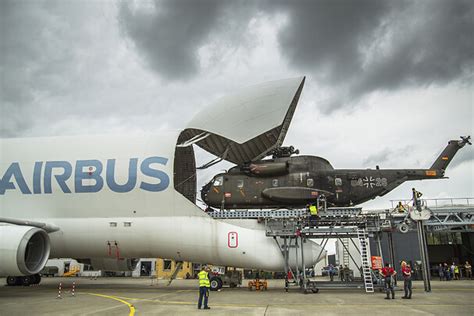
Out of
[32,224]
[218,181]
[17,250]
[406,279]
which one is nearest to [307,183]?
[218,181]

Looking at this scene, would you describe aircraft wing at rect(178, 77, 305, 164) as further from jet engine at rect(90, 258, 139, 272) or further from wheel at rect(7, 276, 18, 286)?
wheel at rect(7, 276, 18, 286)

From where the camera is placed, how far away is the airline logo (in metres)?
19.2

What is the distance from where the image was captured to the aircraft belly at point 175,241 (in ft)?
60.1

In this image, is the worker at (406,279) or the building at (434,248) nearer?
the worker at (406,279)

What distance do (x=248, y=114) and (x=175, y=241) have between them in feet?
22.9

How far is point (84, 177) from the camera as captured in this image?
64.7 feet

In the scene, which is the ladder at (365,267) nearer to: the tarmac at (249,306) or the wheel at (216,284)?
the tarmac at (249,306)

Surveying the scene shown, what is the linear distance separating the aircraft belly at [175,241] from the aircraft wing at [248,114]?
4062 mm

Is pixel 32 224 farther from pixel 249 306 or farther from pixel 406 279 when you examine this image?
pixel 406 279

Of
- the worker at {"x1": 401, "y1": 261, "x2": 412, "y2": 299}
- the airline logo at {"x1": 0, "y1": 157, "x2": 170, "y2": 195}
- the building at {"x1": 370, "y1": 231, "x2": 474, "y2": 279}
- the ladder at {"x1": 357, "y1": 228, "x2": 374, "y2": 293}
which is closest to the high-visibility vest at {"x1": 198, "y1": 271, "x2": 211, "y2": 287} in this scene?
the airline logo at {"x1": 0, "y1": 157, "x2": 170, "y2": 195}

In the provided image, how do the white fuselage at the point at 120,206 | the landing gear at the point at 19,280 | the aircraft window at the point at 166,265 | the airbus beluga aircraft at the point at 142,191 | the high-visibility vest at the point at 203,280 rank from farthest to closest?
the aircraft window at the point at 166,265, the landing gear at the point at 19,280, the white fuselage at the point at 120,206, the airbus beluga aircraft at the point at 142,191, the high-visibility vest at the point at 203,280

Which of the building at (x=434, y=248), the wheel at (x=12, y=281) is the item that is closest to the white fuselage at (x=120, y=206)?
the wheel at (x=12, y=281)

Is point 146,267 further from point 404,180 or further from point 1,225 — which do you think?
point 404,180

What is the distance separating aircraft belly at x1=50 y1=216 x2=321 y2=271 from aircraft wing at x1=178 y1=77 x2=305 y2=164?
160 inches
